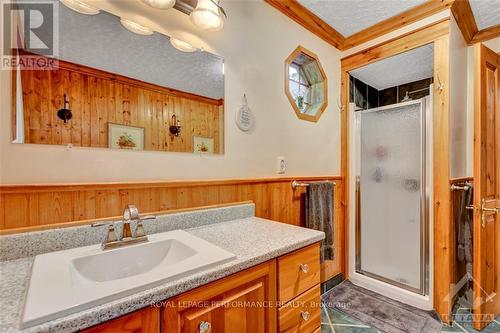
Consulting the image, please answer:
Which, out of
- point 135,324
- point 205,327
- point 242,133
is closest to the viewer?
point 135,324

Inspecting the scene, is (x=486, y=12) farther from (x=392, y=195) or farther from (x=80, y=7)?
(x=80, y=7)

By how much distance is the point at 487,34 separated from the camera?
6.44 feet

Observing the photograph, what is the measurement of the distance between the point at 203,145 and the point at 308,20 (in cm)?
135

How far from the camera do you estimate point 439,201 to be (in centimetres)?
165

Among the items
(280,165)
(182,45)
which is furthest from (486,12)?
(182,45)

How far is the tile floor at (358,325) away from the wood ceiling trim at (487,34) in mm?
2221

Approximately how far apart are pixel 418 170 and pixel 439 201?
0.31m

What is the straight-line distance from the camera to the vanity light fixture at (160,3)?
1.05 metres

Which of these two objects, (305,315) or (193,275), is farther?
(305,315)

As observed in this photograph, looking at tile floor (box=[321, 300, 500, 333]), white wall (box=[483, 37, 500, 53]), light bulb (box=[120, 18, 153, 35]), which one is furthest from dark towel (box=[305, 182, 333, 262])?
white wall (box=[483, 37, 500, 53])

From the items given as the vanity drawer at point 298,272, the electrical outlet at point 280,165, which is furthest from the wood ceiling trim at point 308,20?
the vanity drawer at point 298,272

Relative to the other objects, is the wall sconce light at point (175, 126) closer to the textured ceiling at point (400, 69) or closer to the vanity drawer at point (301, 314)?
the vanity drawer at point (301, 314)

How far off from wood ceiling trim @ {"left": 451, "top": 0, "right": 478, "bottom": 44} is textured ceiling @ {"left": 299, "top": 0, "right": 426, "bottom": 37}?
26 centimetres

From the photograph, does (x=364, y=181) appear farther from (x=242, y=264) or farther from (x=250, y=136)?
(x=242, y=264)
